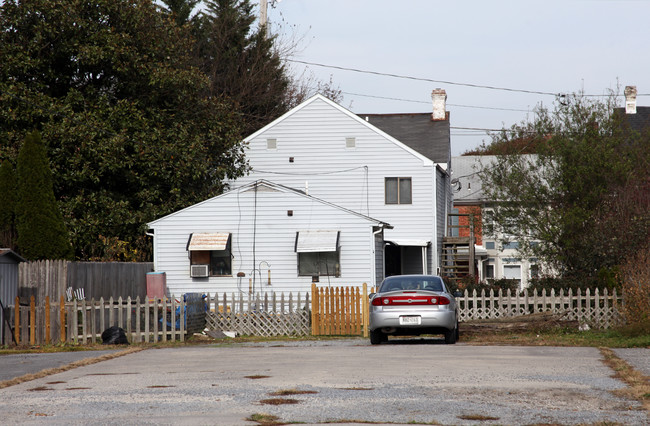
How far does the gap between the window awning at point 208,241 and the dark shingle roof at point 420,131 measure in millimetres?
13793

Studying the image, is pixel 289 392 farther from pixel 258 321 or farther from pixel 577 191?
pixel 577 191

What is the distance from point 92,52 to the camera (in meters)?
31.1

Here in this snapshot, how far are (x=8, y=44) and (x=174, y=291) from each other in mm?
10144

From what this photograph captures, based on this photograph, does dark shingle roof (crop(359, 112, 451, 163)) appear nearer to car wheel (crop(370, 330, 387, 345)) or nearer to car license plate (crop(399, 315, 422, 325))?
car wheel (crop(370, 330, 387, 345))

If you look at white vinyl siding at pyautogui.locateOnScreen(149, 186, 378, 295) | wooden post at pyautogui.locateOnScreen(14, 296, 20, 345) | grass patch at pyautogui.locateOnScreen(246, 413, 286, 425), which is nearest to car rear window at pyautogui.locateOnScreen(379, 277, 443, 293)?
wooden post at pyautogui.locateOnScreen(14, 296, 20, 345)

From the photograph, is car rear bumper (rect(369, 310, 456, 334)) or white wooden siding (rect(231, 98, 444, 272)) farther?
white wooden siding (rect(231, 98, 444, 272))

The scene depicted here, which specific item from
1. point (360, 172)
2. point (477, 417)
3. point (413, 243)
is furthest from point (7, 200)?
point (477, 417)

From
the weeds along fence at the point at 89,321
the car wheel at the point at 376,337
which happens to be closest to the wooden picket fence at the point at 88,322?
the weeds along fence at the point at 89,321

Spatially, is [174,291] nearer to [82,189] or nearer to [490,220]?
[82,189]

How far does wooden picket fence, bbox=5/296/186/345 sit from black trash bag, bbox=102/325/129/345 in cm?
46

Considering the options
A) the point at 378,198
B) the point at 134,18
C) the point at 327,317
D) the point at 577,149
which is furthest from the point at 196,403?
the point at 378,198

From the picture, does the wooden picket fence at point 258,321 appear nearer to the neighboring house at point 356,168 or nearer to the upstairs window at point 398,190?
the neighboring house at point 356,168

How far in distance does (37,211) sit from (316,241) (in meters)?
8.26

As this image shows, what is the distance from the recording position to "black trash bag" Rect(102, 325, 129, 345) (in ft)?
68.9
